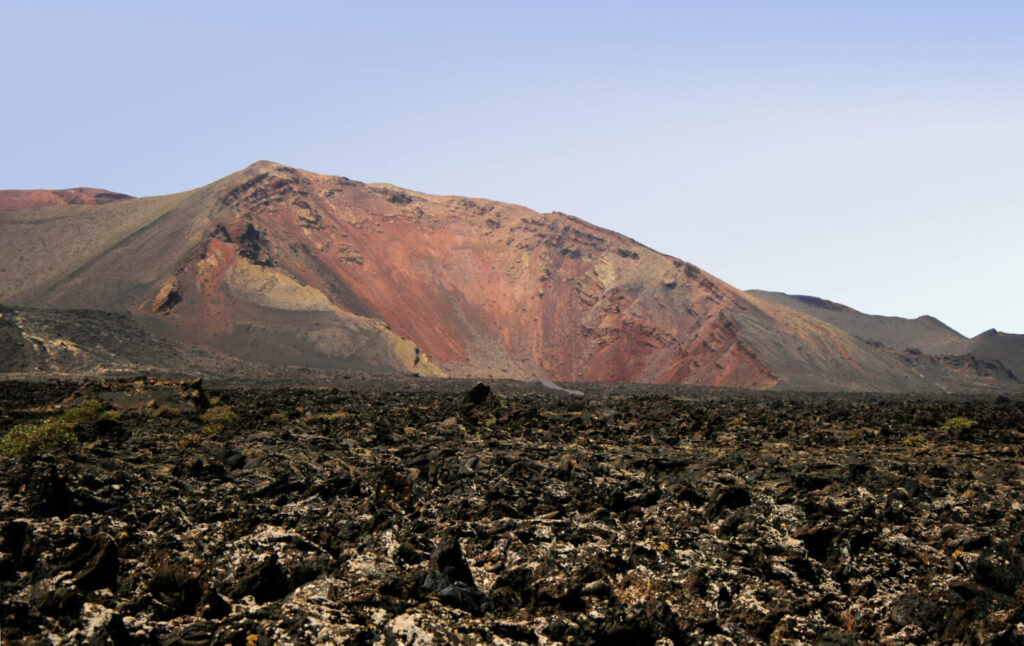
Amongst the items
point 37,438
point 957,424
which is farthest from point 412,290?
point 37,438

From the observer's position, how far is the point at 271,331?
83.1 m

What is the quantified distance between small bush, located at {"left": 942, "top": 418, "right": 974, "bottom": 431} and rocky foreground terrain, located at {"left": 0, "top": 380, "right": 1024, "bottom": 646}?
24.7ft

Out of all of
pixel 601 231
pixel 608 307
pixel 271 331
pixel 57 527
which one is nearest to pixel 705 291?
pixel 608 307

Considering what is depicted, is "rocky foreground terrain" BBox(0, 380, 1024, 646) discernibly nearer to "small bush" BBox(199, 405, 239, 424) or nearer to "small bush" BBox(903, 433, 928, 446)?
"small bush" BBox(903, 433, 928, 446)

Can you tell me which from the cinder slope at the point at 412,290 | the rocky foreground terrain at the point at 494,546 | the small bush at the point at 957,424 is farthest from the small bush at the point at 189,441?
the cinder slope at the point at 412,290

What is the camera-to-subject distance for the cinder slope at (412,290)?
84.9 m

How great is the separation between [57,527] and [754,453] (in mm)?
15174

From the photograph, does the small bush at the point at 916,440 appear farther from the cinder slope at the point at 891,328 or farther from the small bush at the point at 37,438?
the cinder slope at the point at 891,328

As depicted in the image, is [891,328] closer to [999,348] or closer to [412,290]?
[999,348]

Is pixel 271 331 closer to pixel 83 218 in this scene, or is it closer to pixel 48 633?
pixel 83 218

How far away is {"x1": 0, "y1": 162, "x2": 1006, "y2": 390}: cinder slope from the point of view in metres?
84.9

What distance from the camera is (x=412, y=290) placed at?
10675cm

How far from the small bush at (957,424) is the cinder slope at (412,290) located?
167 ft

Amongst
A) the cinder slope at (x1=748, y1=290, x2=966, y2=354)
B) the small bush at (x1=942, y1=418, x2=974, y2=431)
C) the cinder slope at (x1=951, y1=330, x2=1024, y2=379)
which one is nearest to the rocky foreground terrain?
the small bush at (x1=942, y1=418, x2=974, y2=431)
